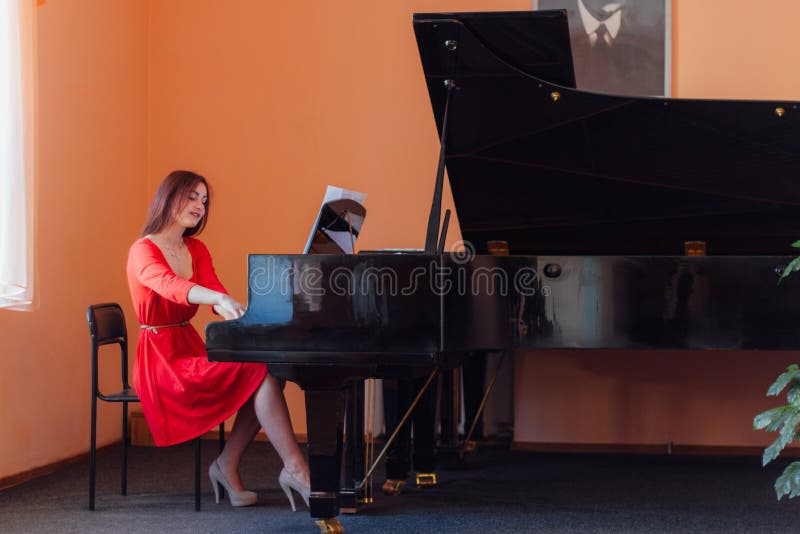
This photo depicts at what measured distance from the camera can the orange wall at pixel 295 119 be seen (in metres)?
4.39

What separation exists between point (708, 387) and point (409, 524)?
6.44ft

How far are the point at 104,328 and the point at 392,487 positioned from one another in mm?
1134

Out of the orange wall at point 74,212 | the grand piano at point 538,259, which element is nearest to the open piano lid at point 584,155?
the grand piano at point 538,259

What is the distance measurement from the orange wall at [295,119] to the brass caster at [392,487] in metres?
1.23

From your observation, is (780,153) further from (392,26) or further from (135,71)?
(135,71)

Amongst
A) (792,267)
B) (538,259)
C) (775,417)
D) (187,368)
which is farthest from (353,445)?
(792,267)

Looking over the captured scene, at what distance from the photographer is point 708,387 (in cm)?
421

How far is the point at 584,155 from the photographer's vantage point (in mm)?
3051

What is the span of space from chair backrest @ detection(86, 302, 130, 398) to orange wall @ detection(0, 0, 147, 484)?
0.40 m

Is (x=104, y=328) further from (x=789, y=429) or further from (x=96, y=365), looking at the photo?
(x=789, y=429)

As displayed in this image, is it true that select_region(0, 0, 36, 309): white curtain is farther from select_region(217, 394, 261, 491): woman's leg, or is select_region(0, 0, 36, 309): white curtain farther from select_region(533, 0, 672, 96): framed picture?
select_region(533, 0, 672, 96): framed picture

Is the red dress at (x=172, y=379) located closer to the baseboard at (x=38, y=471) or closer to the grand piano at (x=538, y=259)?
the grand piano at (x=538, y=259)

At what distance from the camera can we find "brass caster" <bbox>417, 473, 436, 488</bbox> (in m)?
3.39

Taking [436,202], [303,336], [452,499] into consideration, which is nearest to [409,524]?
[452,499]
